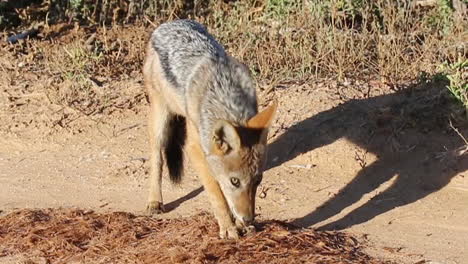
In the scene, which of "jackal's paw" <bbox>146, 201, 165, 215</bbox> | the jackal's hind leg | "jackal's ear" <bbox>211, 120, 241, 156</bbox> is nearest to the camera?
"jackal's ear" <bbox>211, 120, 241, 156</bbox>

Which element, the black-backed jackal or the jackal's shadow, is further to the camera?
the jackal's shadow

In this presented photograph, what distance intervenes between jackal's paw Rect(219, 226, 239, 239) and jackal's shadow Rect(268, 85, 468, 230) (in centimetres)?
88

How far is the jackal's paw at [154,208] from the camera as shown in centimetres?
731

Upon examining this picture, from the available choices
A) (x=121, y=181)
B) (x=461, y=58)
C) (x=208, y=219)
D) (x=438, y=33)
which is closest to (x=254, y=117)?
(x=208, y=219)

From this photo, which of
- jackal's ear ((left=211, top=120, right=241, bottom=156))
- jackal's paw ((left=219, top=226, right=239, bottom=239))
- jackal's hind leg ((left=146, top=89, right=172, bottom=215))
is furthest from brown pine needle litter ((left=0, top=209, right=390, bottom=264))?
jackal's ear ((left=211, top=120, right=241, bottom=156))

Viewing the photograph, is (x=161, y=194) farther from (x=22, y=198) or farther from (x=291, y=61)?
(x=291, y=61)

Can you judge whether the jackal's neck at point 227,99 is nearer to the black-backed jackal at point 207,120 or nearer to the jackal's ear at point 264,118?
the black-backed jackal at point 207,120

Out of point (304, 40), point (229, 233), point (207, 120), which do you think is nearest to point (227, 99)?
point (207, 120)

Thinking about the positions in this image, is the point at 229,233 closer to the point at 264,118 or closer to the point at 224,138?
the point at 224,138

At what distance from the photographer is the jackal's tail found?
7.73 metres

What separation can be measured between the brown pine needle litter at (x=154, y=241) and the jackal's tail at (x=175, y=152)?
0.72 meters

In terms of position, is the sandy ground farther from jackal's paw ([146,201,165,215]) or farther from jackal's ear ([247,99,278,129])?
jackal's ear ([247,99,278,129])

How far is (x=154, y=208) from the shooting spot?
24.0 ft

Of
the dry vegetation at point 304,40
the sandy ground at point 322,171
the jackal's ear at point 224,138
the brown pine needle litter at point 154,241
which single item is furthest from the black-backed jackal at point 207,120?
the dry vegetation at point 304,40
